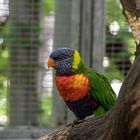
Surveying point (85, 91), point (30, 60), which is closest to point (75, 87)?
point (85, 91)

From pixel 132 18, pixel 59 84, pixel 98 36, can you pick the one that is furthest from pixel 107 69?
pixel 132 18

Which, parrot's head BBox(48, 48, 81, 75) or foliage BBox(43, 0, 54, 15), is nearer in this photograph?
parrot's head BBox(48, 48, 81, 75)

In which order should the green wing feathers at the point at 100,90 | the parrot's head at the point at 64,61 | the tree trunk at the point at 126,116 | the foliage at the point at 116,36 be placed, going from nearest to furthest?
the tree trunk at the point at 126,116 → the green wing feathers at the point at 100,90 → the parrot's head at the point at 64,61 → the foliage at the point at 116,36

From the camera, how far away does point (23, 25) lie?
140 inches

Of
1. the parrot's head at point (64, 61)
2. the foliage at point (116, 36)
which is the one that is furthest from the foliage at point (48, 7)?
the parrot's head at point (64, 61)

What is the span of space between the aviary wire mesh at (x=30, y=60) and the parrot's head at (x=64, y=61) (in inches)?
21.8

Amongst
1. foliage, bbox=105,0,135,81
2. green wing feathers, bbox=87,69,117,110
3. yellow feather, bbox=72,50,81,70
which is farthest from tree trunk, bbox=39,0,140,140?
foliage, bbox=105,0,135,81

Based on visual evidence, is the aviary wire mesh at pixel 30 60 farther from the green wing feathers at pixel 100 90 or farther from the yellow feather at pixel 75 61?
the green wing feathers at pixel 100 90

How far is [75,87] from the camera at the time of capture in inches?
110

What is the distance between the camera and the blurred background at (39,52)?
11.3ft

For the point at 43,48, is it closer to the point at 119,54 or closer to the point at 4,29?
the point at 4,29

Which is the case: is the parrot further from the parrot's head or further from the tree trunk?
the tree trunk

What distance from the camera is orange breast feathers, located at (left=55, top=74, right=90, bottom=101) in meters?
2.78

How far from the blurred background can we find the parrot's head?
1.58 ft
